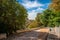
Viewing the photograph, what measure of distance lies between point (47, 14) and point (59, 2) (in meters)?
11.3

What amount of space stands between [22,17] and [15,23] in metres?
1.60

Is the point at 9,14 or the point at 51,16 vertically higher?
the point at 9,14

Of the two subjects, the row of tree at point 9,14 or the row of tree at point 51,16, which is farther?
the row of tree at point 51,16

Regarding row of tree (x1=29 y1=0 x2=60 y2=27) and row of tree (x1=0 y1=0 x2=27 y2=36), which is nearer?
row of tree (x1=0 y1=0 x2=27 y2=36)

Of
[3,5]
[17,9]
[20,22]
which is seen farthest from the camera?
[20,22]

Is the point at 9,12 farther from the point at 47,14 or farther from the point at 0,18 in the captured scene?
the point at 47,14

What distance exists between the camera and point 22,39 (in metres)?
14.1

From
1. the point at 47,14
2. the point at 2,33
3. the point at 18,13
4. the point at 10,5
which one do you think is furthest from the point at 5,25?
the point at 47,14

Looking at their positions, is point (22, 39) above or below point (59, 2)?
below

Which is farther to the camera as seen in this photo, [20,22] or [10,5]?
[20,22]

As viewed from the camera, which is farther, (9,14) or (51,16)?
(51,16)

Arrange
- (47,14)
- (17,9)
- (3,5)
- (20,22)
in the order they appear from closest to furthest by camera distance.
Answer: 1. (3,5)
2. (17,9)
3. (20,22)
4. (47,14)

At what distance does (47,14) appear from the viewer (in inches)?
1017

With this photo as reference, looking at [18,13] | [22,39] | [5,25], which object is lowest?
[22,39]
